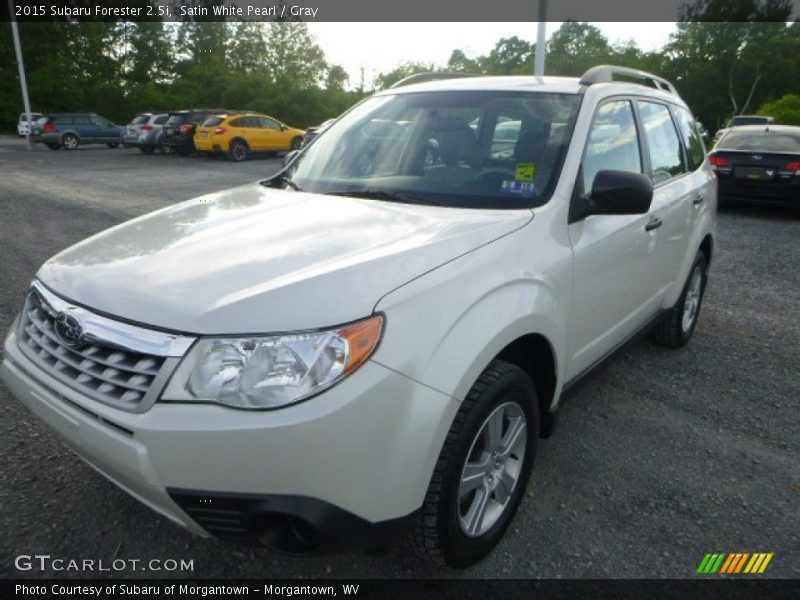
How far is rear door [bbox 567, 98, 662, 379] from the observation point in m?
2.62

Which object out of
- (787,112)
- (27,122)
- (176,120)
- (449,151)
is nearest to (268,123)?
(176,120)

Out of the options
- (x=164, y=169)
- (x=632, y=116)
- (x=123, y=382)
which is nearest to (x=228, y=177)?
(x=164, y=169)

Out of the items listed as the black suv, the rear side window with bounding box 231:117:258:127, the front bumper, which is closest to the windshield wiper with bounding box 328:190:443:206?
the front bumper

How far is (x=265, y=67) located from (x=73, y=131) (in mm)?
25916

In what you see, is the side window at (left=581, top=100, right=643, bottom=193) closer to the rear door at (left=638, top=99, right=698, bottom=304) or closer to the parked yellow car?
the rear door at (left=638, top=99, right=698, bottom=304)

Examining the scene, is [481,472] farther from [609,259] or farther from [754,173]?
[754,173]

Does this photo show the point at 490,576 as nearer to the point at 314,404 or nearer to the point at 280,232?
the point at 314,404

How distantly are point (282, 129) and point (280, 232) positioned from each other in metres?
21.4

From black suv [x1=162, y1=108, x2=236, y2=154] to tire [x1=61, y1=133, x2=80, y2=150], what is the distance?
6.02 metres

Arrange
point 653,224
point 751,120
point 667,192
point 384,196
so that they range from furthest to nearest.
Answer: point 751,120
point 667,192
point 653,224
point 384,196

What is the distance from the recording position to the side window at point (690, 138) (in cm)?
421

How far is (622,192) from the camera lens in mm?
2463

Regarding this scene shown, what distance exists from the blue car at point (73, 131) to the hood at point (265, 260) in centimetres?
2659

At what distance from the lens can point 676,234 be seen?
12.0 ft
